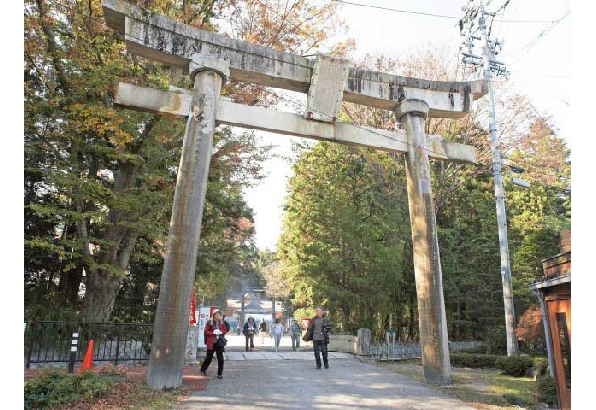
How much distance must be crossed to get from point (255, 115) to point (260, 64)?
1.16m

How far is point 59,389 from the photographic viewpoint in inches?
240

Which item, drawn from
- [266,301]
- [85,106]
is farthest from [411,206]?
[266,301]

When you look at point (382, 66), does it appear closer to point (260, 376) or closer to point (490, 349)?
point (490, 349)

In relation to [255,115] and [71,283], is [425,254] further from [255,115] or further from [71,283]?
[71,283]

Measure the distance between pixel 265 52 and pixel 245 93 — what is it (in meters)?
4.86

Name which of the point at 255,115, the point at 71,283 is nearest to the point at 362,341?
the point at 255,115

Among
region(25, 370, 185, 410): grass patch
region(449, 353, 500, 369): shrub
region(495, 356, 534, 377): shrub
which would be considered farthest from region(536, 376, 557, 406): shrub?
region(25, 370, 185, 410): grass patch

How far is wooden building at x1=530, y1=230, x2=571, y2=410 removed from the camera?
6867mm

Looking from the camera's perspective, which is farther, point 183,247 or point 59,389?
point 183,247

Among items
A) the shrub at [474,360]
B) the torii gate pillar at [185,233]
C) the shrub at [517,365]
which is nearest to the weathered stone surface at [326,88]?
the torii gate pillar at [185,233]

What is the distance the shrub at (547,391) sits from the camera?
8.17 metres

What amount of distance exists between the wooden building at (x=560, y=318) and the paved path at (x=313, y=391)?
68.4 inches

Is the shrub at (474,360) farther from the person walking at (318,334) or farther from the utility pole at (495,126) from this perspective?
the person walking at (318,334)

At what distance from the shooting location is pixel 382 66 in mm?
19297
